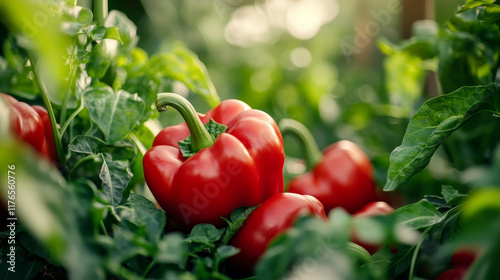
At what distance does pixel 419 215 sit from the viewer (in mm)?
586

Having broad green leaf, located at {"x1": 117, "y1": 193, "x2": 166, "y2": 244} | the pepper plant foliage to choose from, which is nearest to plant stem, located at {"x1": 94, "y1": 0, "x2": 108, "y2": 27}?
the pepper plant foliage

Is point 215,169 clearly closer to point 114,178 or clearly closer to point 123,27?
point 114,178

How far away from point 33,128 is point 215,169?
0.27 m

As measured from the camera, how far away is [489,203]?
321 mm

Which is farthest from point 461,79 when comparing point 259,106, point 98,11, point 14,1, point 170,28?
point 170,28

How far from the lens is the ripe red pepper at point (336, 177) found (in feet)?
3.08

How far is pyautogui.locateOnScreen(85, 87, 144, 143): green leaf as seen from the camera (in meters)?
0.64

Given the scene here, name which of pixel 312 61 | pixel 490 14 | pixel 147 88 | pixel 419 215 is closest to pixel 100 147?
pixel 147 88

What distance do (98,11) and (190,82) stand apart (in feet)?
0.69

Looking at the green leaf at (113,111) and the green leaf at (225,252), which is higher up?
the green leaf at (113,111)

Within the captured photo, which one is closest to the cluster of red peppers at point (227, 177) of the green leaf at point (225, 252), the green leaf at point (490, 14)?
the green leaf at point (225, 252)

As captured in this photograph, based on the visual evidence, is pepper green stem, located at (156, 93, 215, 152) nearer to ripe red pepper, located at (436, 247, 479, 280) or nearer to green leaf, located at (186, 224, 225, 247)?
green leaf, located at (186, 224, 225, 247)

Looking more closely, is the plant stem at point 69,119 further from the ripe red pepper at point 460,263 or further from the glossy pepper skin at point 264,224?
the ripe red pepper at point 460,263

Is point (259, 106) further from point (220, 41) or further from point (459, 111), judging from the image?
point (459, 111)
